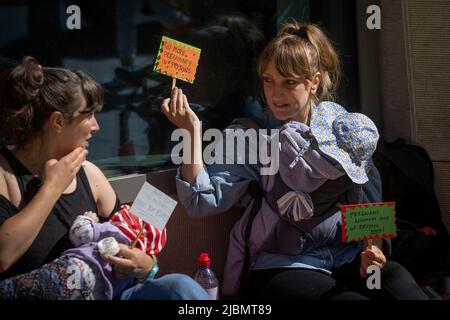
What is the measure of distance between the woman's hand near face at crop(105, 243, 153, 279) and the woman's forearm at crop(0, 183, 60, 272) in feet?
0.82

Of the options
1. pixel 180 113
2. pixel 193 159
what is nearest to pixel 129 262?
pixel 193 159

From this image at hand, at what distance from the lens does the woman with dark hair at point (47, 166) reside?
6.55ft

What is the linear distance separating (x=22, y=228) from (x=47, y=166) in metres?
0.23

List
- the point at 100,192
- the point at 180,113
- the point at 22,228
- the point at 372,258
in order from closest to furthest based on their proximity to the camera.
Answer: the point at 22,228 < the point at 100,192 < the point at 372,258 < the point at 180,113

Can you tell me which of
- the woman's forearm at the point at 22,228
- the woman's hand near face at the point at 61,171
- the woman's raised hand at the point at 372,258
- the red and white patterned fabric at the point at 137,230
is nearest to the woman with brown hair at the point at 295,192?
the woman's raised hand at the point at 372,258

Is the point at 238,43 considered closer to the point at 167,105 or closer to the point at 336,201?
the point at 167,105

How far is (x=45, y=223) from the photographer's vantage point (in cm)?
208

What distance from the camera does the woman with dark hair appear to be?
6.55 ft

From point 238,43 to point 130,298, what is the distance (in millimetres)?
1528

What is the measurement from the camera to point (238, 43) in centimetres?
317

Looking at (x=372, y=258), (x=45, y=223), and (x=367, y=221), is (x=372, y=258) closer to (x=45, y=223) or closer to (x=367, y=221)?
(x=367, y=221)

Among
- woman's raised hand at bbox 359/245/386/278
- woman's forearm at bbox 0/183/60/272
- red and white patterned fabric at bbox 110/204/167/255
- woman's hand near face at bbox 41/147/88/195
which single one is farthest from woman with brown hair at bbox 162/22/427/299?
woman's forearm at bbox 0/183/60/272

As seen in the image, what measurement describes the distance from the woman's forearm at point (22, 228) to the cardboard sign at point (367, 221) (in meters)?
1.07
